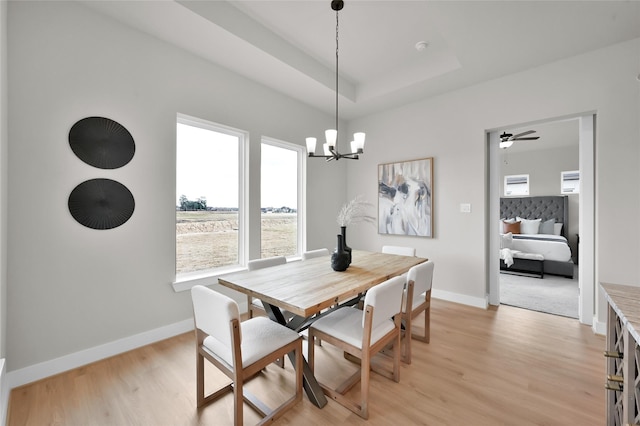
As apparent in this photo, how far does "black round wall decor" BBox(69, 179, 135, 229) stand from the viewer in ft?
6.60

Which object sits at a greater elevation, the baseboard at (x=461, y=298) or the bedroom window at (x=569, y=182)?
the bedroom window at (x=569, y=182)

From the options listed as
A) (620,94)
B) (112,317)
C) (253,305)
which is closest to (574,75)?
(620,94)

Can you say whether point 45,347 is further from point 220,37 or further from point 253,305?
point 220,37

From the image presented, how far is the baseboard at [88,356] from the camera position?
1798 mm

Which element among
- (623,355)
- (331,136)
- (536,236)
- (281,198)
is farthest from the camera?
(536,236)

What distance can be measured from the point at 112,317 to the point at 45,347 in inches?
15.7

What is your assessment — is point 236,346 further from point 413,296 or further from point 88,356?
point 88,356

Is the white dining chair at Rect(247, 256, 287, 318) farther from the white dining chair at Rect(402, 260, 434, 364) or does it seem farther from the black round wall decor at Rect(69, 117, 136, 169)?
the black round wall decor at Rect(69, 117, 136, 169)

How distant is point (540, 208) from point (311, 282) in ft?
22.9

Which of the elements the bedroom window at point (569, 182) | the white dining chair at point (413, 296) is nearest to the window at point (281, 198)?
the white dining chair at point (413, 296)

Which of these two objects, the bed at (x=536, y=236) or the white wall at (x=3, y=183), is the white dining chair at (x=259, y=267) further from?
the bed at (x=536, y=236)

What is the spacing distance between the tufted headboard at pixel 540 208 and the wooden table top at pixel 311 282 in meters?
5.69

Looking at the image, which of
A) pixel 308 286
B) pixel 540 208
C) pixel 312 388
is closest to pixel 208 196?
pixel 308 286

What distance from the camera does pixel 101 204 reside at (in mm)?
2109
